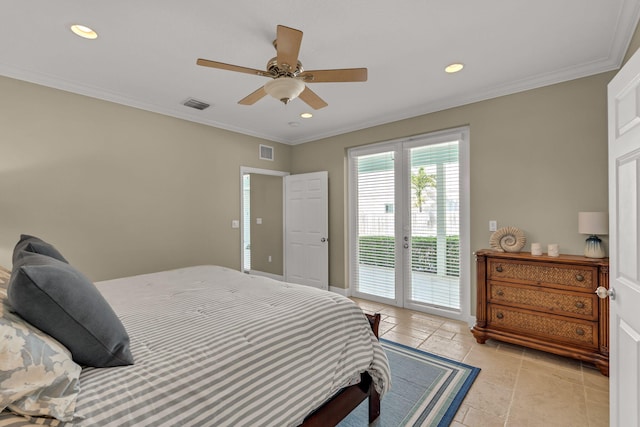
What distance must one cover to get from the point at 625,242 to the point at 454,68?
6.45ft

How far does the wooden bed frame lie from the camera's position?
149 centimetres

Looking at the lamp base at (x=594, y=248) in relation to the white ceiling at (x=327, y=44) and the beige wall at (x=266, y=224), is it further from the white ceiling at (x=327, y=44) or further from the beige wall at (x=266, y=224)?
the beige wall at (x=266, y=224)

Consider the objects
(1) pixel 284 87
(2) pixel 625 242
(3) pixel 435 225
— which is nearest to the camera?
(2) pixel 625 242

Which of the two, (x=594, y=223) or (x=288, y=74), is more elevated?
(x=288, y=74)

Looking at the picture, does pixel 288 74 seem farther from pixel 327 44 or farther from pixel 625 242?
pixel 625 242

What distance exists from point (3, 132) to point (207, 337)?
9.71 ft

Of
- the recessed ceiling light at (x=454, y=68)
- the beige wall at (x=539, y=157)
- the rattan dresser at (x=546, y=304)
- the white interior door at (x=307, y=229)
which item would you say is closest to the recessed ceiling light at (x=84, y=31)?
the recessed ceiling light at (x=454, y=68)

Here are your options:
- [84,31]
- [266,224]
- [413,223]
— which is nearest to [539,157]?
[413,223]

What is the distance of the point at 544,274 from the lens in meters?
2.67

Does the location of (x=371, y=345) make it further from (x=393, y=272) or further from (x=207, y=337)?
(x=393, y=272)

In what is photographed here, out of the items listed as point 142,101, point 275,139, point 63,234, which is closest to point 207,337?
point 63,234

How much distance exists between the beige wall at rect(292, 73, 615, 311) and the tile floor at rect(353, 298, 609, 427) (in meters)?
0.77

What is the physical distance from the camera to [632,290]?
132 cm

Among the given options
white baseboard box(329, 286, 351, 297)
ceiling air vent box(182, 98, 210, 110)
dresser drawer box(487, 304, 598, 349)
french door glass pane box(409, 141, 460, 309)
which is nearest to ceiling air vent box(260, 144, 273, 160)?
ceiling air vent box(182, 98, 210, 110)
